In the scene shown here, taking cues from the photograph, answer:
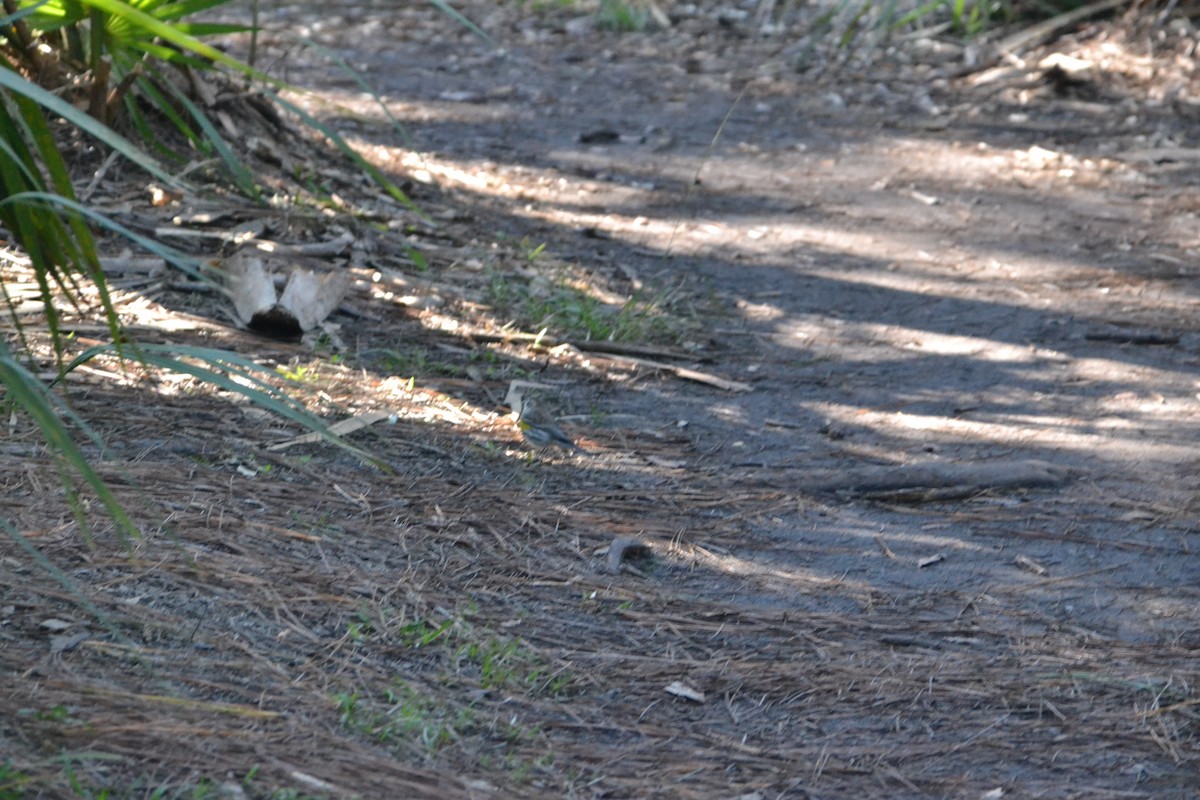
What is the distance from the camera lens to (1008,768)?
2137 mm

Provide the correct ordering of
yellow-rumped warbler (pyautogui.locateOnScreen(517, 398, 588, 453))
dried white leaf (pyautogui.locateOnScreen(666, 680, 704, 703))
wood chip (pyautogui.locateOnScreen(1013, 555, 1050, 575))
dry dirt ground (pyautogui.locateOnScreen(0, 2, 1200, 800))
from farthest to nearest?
Answer: yellow-rumped warbler (pyautogui.locateOnScreen(517, 398, 588, 453)) < wood chip (pyautogui.locateOnScreen(1013, 555, 1050, 575)) < dried white leaf (pyautogui.locateOnScreen(666, 680, 704, 703)) < dry dirt ground (pyautogui.locateOnScreen(0, 2, 1200, 800))

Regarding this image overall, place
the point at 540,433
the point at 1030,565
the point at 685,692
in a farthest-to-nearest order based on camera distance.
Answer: the point at 540,433 < the point at 1030,565 < the point at 685,692

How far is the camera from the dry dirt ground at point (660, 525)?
2.07 meters

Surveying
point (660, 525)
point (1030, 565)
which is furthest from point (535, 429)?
point (1030, 565)

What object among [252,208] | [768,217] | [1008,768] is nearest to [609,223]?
[768,217]

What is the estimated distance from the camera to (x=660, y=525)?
2941 millimetres

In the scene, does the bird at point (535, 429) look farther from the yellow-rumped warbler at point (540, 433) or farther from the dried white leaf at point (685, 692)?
the dried white leaf at point (685, 692)

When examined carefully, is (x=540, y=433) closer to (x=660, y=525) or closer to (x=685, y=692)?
(x=660, y=525)

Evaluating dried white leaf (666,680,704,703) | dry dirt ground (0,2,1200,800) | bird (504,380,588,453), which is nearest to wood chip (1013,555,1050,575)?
dry dirt ground (0,2,1200,800)

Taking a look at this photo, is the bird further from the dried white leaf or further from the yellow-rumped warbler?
the dried white leaf

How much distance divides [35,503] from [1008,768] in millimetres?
1926

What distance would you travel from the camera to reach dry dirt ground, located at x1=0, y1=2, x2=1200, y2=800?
2.07 metres

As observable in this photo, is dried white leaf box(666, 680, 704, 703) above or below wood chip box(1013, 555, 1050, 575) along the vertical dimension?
above

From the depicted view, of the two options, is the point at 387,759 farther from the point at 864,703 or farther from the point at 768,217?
the point at 768,217
